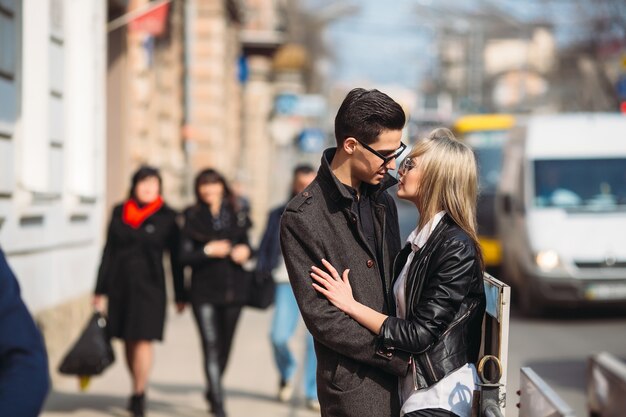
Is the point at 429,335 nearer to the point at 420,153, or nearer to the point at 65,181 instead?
the point at 420,153

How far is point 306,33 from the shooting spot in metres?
66.4

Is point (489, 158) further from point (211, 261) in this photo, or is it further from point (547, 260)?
point (211, 261)

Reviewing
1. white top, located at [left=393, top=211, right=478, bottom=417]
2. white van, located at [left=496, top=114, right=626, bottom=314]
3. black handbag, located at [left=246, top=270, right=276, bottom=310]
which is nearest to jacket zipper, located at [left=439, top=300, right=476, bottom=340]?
white top, located at [left=393, top=211, right=478, bottom=417]

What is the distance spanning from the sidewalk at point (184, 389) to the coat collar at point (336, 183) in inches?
221

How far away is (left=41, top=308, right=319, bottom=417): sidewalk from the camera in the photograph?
31.8 ft

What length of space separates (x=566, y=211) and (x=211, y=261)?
26.6 feet

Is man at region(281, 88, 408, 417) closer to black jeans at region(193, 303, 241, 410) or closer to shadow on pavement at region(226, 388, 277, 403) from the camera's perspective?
black jeans at region(193, 303, 241, 410)

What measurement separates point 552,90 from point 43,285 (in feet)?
261

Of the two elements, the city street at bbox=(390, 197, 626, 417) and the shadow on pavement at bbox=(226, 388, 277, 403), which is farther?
the city street at bbox=(390, 197, 626, 417)

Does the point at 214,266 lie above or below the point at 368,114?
below

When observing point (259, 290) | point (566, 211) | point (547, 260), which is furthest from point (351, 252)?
point (566, 211)

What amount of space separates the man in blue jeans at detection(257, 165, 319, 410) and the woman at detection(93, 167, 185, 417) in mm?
796

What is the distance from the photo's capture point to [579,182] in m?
17.0

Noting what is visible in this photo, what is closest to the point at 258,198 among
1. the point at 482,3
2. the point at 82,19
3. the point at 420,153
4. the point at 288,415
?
the point at 482,3
